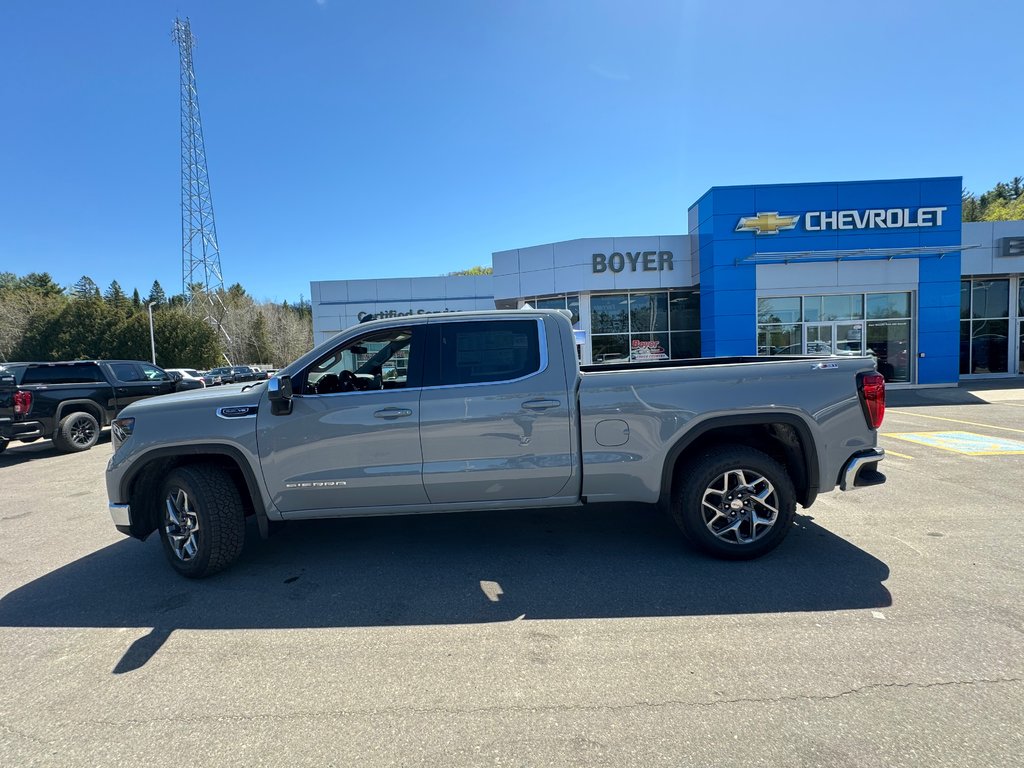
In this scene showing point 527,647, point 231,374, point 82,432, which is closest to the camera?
point 527,647

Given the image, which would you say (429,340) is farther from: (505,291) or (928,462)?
(505,291)

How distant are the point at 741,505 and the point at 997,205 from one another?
9190 cm

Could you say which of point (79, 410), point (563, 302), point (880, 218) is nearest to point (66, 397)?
point (79, 410)

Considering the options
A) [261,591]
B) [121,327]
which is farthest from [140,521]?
[121,327]

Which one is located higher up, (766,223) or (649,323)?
(766,223)

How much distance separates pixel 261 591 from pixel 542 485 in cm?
213

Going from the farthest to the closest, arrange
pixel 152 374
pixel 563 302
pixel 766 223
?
1. pixel 563 302
2. pixel 766 223
3. pixel 152 374

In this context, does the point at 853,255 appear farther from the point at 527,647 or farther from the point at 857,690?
the point at 527,647

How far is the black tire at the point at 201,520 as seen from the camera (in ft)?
Answer: 12.8

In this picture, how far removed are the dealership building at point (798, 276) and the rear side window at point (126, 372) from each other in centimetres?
1141

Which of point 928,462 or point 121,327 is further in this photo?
point 121,327

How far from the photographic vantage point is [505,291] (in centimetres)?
2047

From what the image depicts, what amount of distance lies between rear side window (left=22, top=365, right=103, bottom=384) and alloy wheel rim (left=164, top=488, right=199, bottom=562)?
30.1 ft

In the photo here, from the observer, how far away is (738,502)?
3.98m
